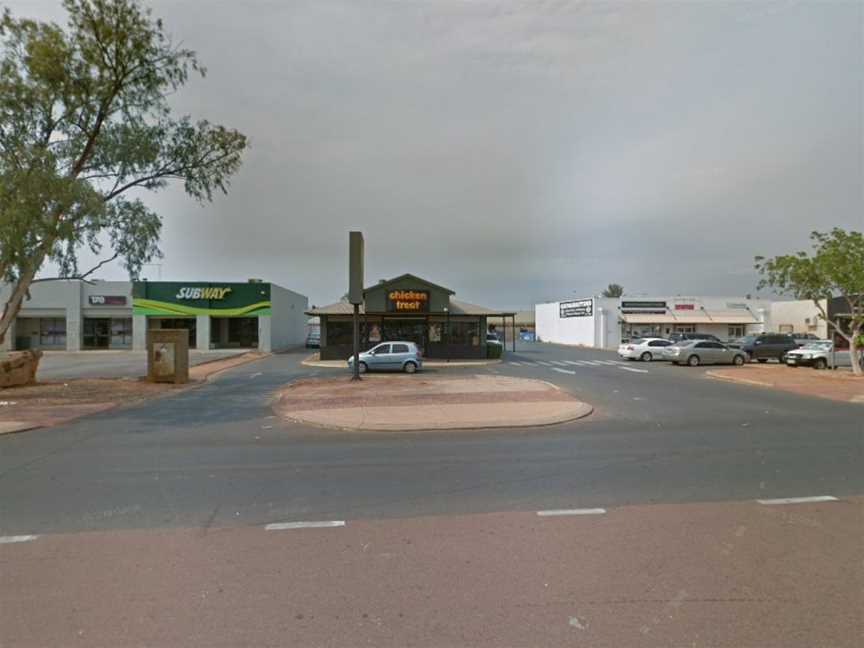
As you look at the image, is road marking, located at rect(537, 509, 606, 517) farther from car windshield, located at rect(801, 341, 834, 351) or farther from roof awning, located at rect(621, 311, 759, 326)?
roof awning, located at rect(621, 311, 759, 326)

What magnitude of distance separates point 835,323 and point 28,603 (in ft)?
94.8

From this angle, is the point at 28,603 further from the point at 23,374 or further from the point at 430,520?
the point at 23,374

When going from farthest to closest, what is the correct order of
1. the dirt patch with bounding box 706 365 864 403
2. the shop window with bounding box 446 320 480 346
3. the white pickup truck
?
the shop window with bounding box 446 320 480 346 → the white pickup truck → the dirt patch with bounding box 706 365 864 403

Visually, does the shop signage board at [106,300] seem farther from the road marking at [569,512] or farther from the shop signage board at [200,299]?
the road marking at [569,512]

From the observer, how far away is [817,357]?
24984mm

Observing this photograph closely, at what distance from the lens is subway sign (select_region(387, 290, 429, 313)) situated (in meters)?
30.2

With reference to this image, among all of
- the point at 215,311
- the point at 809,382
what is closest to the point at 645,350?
the point at 809,382

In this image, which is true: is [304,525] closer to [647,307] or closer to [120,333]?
[120,333]

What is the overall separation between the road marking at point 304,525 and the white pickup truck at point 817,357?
28.6 m

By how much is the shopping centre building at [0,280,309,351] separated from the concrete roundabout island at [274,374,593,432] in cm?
2567

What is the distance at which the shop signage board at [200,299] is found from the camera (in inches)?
1528

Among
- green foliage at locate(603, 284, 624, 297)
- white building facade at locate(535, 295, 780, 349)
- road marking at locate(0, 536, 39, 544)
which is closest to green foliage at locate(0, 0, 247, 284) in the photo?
road marking at locate(0, 536, 39, 544)

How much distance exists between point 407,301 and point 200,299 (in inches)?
780

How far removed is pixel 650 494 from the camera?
5484mm
